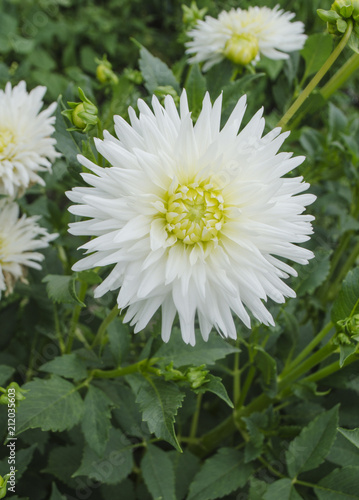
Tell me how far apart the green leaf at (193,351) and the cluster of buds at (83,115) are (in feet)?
1.79

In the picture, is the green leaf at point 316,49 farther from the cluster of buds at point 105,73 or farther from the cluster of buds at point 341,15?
the cluster of buds at point 105,73

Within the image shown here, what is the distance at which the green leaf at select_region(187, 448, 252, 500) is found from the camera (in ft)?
4.22

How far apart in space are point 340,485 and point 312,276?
526 millimetres

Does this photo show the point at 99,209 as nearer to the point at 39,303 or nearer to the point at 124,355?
the point at 124,355

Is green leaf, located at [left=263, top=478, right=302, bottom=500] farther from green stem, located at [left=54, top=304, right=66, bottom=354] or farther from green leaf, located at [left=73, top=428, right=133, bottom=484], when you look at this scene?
green stem, located at [left=54, top=304, right=66, bottom=354]

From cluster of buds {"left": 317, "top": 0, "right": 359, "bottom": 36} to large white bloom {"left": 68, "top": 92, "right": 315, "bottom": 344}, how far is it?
0.27 metres

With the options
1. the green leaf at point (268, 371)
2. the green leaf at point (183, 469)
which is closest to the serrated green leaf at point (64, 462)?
the green leaf at point (183, 469)

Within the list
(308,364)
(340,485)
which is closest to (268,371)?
(308,364)

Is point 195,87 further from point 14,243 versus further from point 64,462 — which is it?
point 64,462

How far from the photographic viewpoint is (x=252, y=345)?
133 cm

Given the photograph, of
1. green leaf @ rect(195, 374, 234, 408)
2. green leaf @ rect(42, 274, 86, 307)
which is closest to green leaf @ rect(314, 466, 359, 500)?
green leaf @ rect(195, 374, 234, 408)

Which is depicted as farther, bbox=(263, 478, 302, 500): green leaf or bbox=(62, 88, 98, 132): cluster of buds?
bbox=(263, 478, 302, 500): green leaf

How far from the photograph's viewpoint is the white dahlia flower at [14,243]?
1.41m

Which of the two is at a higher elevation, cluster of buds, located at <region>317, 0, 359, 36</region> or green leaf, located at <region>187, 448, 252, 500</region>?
cluster of buds, located at <region>317, 0, 359, 36</region>
